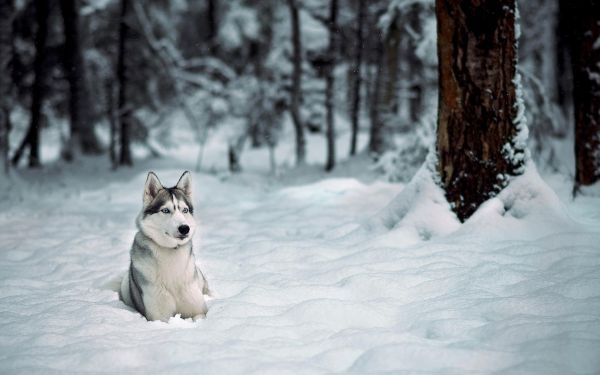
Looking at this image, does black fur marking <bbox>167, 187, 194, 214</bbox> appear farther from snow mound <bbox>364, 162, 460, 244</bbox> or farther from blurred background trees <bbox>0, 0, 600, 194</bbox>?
blurred background trees <bbox>0, 0, 600, 194</bbox>

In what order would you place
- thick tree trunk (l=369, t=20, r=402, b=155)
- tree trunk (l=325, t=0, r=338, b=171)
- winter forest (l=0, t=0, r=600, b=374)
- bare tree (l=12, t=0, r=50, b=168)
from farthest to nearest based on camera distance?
tree trunk (l=325, t=0, r=338, b=171) < bare tree (l=12, t=0, r=50, b=168) < thick tree trunk (l=369, t=20, r=402, b=155) < winter forest (l=0, t=0, r=600, b=374)

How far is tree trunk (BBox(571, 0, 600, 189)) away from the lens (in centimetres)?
675

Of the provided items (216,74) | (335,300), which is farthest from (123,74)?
(335,300)

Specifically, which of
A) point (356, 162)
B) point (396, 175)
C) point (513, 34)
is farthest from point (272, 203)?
point (356, 162)

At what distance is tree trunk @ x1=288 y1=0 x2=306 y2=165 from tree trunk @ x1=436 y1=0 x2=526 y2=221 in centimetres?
1383

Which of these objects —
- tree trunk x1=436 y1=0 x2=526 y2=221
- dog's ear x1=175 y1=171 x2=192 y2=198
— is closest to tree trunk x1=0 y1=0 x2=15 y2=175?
dog's ear x1=175 y1=171 x2=192 y2=198

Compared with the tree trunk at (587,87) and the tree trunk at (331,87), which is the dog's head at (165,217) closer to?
the tree trunk at (587,87)

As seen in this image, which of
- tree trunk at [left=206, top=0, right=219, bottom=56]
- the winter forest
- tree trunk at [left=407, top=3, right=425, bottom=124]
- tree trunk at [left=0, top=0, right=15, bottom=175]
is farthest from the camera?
tree trunk at [left=206, top=0, right=219, bottom=56]

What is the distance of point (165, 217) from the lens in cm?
411

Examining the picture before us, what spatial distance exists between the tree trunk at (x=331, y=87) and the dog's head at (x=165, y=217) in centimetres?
1527

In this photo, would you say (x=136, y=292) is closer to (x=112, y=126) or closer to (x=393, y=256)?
(x=393, y=256)

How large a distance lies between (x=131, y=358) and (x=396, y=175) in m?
8.11

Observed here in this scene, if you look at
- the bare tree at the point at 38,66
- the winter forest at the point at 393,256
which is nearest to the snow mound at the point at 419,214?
the winter forest at the point at 393,256

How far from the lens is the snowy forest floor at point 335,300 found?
3.20m
